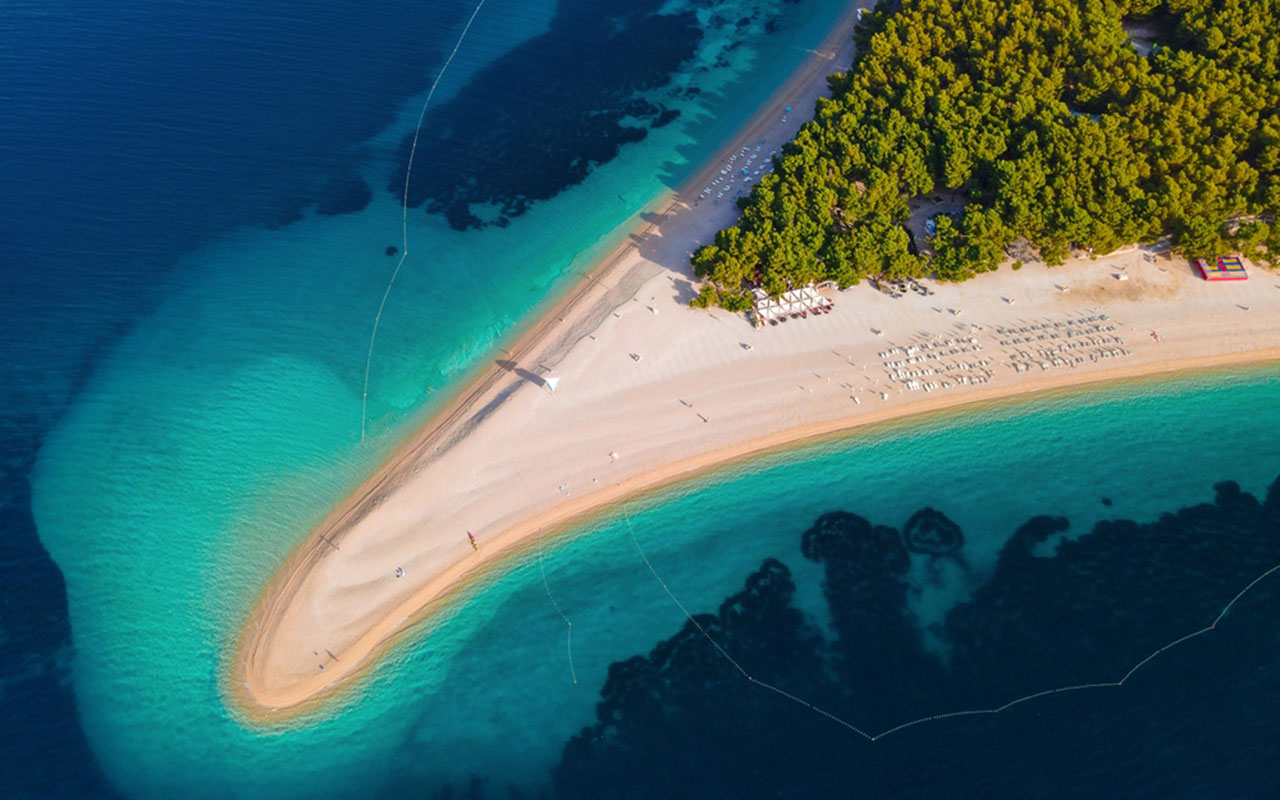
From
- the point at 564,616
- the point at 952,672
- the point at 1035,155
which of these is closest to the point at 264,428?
the point at 564,616

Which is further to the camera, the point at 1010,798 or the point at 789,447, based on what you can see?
the point at 789,447

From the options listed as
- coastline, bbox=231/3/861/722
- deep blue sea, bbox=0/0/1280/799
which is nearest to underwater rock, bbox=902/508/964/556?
deep blue sea, bbox=0/0/1280/799

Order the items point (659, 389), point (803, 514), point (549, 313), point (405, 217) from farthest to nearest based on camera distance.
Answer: point (405, 217), point (549, 313), point (659, 389), point (803, 514)

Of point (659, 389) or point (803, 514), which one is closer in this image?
point (803, 514)

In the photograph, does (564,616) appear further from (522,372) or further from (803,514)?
(522,372)

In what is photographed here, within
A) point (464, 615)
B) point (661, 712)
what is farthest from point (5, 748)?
point (661, 712)

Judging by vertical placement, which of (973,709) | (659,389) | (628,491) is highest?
(659,389)

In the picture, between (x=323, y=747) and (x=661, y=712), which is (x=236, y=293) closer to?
(x=323, y=747)

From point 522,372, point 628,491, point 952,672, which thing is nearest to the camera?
point 952,672
